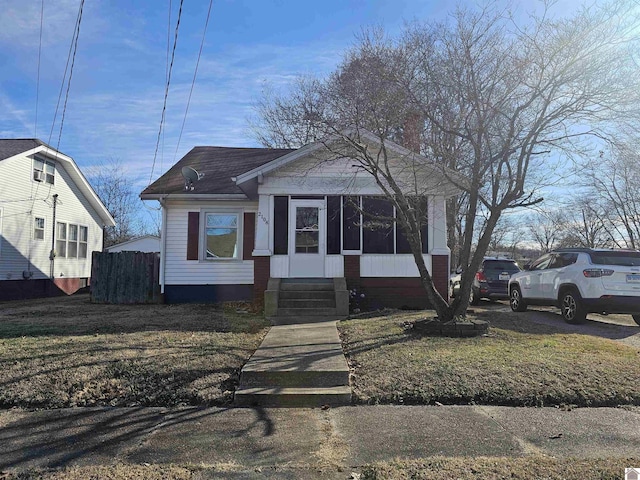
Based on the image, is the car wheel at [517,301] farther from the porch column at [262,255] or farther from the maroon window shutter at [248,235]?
the maroon window shutter at [248,235]

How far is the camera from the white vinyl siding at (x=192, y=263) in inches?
564

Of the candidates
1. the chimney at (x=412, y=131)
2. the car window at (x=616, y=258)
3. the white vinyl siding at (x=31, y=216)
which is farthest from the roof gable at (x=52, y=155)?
the car window at (x=616, y=258)

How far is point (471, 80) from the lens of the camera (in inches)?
338

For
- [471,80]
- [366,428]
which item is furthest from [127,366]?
[471,80]

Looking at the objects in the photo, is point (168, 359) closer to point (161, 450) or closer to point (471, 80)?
point (161, 450)

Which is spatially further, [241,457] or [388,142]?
[388,142]

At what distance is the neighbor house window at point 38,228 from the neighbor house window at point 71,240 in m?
1.01

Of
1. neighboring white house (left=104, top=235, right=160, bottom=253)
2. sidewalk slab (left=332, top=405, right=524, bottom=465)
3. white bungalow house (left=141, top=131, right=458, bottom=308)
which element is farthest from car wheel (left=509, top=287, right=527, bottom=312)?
neighboring white house (left=104, top=235, right=160, bottom=253)

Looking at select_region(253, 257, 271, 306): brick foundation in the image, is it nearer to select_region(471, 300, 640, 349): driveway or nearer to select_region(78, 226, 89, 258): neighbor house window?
select_region(471, 300, 640, 349): driveway

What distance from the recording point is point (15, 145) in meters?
18.6

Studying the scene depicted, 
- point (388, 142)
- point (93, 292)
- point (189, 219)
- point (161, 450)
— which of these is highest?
point (388, 142)

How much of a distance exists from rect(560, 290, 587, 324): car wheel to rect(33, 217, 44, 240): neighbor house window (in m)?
19.0

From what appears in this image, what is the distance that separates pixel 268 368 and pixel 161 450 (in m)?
2.01

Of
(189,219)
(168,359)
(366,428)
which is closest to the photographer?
(366,428)
